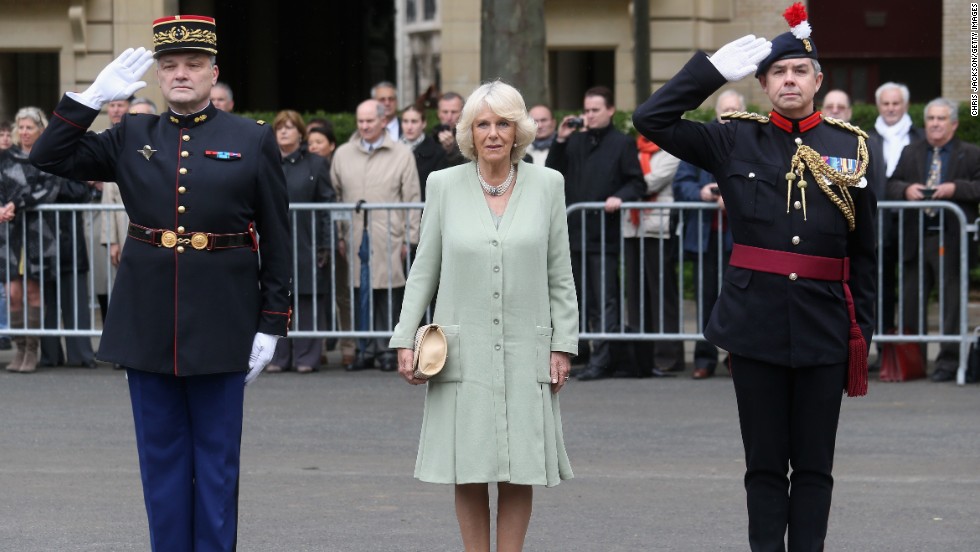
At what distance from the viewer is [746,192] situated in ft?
19.7

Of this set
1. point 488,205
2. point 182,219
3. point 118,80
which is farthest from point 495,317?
point 118,80

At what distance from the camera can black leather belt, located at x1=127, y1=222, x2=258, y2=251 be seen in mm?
5836

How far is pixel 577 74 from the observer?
2289cm

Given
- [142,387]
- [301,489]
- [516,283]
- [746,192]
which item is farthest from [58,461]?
[746,192]

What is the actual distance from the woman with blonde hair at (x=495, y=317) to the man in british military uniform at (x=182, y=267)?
0.60m

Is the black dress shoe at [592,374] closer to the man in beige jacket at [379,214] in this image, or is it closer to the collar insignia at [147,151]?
the man in beige jacket at [379,214]

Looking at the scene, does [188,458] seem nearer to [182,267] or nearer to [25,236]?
[182,267]

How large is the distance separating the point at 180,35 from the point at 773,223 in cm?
210

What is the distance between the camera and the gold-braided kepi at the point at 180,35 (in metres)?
5.74

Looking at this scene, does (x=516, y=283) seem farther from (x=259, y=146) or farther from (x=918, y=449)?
(x=918, y=449)

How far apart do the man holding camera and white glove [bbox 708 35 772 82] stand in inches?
236

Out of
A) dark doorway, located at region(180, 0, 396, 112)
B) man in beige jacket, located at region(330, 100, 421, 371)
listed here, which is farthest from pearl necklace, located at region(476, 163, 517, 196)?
dark doorway, located at region(180, 0, 396, 112)

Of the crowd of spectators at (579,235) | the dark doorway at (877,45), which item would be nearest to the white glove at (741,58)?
the crowd of spectators at (579,235)

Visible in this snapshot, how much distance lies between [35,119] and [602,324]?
438 centimetres
